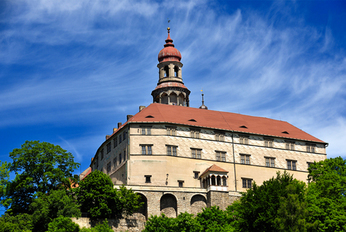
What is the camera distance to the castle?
7650 centimetres

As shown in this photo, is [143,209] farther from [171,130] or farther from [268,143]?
[268,143]

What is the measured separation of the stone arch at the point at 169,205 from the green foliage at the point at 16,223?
1731 centimetres

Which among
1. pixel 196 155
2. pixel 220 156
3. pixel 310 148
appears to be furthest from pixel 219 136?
pixel 310 148

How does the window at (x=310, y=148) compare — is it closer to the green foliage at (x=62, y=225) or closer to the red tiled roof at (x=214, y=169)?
the red tiled roof at (x=214, y=169)

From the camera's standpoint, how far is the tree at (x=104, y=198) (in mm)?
68625

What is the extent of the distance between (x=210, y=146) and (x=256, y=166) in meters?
7.93

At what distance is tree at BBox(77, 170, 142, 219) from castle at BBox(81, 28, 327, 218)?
139 inches

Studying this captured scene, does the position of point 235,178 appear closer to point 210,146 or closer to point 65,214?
point 210,146

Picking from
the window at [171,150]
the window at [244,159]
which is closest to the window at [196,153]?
the window at [171,150]

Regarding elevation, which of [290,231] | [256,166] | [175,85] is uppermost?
[175,85]

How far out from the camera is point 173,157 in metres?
80.9

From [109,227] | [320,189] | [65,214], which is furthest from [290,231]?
[65,214]

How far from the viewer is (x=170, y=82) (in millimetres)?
102750

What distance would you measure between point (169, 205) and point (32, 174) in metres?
18.1
